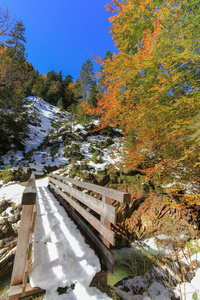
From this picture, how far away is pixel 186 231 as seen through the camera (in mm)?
7312

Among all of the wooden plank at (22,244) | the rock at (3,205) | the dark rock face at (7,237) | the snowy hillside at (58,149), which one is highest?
the snowy hillside at (58,149)

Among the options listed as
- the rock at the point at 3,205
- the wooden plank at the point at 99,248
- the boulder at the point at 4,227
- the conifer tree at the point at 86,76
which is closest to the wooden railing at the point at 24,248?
the wooden plank at the point at 99,248

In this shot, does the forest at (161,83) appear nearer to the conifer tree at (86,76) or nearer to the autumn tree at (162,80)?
the autumn tree at (162,80)

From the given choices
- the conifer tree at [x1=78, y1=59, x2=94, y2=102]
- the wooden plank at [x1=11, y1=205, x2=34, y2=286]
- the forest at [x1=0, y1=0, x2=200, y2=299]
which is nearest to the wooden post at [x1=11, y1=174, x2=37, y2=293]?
the wooden plank at [x1=11, y1=205, x2=34, y2=286]

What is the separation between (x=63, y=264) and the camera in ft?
6.15

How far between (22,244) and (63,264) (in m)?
0.74

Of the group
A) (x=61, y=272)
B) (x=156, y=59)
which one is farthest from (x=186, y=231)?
(x=156, y=59)

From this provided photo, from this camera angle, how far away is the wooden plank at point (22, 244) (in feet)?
5.13

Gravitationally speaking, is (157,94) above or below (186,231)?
above

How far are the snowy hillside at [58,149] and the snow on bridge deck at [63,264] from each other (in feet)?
28.4

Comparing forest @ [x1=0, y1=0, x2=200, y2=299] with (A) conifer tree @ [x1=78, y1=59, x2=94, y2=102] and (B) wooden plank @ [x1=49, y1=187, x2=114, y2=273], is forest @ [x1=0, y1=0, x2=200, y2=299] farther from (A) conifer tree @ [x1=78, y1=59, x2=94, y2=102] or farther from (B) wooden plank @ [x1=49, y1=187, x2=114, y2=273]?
(A) conifer tree @ [x1=78, y1=59, x2=94, y2=102]

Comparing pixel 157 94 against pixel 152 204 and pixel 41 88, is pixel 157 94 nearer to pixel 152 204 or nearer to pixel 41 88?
pixel 152 204

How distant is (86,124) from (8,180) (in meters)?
13.2

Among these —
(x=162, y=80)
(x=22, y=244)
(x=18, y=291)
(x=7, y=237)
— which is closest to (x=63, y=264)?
(x=18, y=291)
